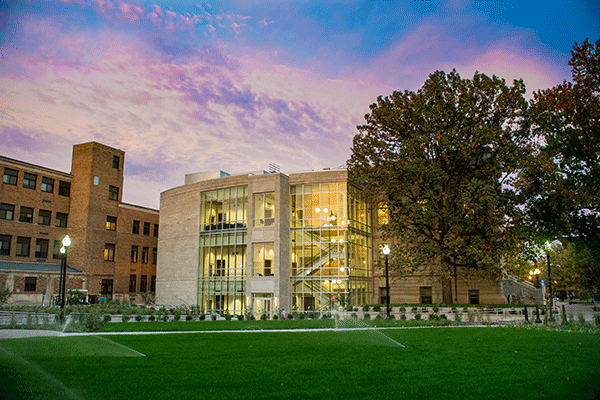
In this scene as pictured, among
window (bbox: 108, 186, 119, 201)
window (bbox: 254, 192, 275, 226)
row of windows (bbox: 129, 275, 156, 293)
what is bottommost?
row of windows (bbox: 129, 275, 156, 293)

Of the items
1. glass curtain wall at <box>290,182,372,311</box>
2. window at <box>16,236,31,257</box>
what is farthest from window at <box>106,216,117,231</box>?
glass curtain wall at <box>290,182,372,311</box>

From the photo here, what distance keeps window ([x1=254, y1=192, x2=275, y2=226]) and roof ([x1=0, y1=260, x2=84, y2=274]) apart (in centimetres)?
2808

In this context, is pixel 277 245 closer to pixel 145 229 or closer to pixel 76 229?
pixel 76 229

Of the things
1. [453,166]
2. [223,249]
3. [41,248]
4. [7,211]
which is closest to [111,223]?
[41,248]

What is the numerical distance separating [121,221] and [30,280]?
50.4 ft

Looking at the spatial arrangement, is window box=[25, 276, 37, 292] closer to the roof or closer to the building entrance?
the roof

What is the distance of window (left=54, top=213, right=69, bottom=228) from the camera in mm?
60500

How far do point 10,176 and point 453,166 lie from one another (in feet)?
171

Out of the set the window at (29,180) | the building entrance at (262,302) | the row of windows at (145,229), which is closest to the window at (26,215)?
the window at (29,180)

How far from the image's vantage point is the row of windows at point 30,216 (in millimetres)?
54594

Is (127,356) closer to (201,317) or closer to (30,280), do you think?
(201,317)

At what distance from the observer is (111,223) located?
6412 centimetres

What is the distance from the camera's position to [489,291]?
44.1m

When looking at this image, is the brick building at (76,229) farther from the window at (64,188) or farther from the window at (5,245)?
the window at (5,245)
